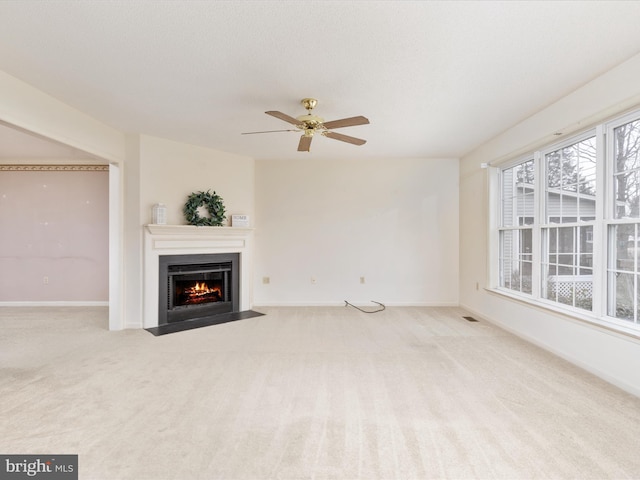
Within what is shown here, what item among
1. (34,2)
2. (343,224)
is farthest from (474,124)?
(34,2)

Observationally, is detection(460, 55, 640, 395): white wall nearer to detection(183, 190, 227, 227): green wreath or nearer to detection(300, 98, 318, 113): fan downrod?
detection(300, 98, 318, 113): fan downrod

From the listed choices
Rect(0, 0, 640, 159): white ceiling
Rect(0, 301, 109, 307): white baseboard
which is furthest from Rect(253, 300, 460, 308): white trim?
Rect(0, 0, 640, 159): white ceiling

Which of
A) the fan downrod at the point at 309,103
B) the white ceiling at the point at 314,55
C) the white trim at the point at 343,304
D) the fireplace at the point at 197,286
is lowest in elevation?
the white trim at the point at 343,304

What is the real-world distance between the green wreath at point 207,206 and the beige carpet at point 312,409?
1690mm

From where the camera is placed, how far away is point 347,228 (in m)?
5.48

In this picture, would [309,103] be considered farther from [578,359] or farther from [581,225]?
[578,359]

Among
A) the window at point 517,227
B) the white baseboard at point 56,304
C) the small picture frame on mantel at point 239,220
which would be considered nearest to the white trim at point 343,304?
the window at point 517,227

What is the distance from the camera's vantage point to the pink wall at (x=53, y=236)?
5.30 m

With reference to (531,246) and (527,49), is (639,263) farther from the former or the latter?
(527,49)

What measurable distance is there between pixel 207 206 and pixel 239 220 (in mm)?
546

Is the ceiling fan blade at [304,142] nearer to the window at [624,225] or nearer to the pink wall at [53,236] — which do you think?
the window at [624,225]

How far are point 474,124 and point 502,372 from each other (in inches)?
109

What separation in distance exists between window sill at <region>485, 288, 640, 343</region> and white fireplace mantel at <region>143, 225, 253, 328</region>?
3832 mm

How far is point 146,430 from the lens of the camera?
6.22ft
